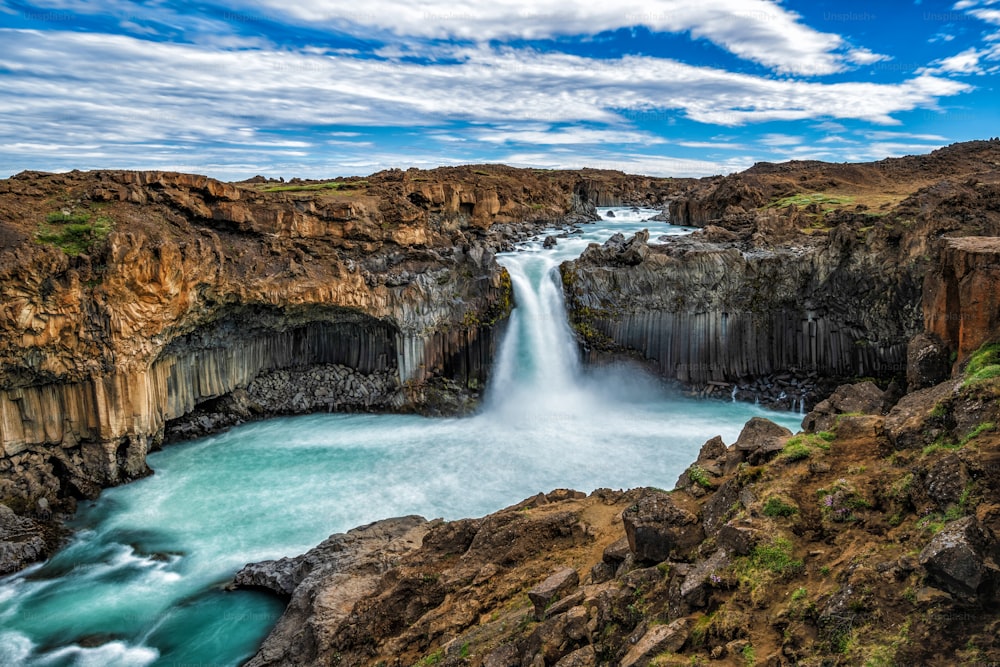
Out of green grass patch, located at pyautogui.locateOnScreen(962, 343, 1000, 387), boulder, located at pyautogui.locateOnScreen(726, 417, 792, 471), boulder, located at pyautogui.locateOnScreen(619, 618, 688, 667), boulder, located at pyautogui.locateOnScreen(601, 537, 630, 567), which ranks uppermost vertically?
green grass patch, located at pyautogui.locateOnScreen(962, 343, 1000, 387)

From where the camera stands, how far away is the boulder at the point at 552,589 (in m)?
8.50

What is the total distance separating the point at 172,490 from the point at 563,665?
55.6 ft

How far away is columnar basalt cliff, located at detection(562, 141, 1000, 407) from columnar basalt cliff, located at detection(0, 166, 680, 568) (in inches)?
212

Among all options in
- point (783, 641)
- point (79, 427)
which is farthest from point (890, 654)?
point (79, 427)

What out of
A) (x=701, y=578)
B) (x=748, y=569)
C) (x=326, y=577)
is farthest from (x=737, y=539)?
(x=326, y=577)

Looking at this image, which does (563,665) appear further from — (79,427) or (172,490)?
(79,427)

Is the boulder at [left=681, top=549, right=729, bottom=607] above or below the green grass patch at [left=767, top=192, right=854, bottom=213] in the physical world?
below

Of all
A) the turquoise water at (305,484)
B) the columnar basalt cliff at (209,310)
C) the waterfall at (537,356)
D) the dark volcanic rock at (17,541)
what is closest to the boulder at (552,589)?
the turquoise water at (305,484)

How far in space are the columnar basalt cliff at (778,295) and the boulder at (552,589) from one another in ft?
65.4

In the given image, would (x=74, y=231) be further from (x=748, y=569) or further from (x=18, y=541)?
(x=748, y=569)

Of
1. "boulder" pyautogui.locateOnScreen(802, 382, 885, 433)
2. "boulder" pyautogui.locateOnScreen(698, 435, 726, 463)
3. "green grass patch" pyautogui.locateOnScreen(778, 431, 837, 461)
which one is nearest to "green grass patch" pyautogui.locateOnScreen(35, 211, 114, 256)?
"boulder" pyautogui.locateOnScreen(698, 435, 726, 463)

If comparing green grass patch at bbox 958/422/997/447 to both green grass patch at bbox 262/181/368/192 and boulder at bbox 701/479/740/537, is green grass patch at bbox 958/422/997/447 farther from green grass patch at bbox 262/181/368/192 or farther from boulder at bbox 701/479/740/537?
green grass patch at bbox 262/181/368/192

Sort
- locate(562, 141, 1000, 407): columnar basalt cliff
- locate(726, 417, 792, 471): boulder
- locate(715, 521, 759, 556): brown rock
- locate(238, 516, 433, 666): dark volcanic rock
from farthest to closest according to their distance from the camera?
locate(562, 141, 1000, 407): columnar basalt cliff, locate(238, 516, 433, 666): dark volcanic rock, locate(726, 417, 792, 471): boulder, locate(715, 521, 759, 556): brown rock

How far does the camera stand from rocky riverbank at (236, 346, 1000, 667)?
5.67 m
